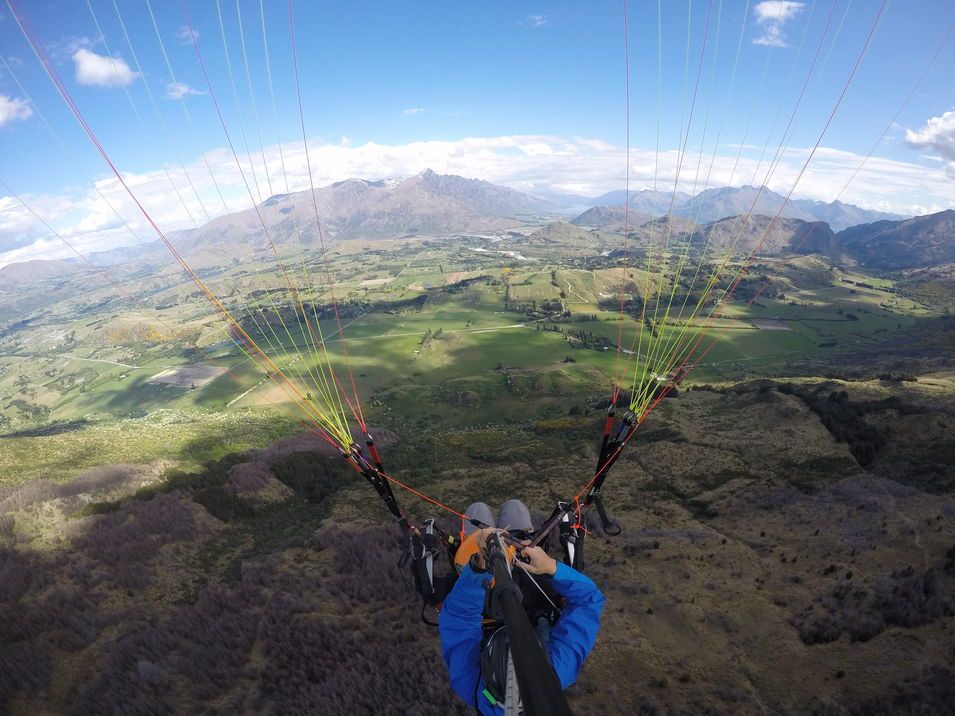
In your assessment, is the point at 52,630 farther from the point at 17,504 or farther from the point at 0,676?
the point at 17,504

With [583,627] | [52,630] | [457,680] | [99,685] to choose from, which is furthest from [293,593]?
[583,627]

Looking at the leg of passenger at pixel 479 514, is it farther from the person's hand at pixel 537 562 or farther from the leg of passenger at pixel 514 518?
the person's hand at pixel 537 562

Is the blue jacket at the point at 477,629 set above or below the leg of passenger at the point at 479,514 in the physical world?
above

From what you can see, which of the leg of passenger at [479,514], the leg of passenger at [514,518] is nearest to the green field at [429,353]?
the leg of passenger at [479,514]

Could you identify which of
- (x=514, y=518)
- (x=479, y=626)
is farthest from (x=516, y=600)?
(x=514, y=518)

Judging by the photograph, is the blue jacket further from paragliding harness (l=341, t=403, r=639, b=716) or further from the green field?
the green field

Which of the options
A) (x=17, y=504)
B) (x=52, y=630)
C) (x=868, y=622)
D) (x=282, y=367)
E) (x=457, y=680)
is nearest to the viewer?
(x=457, y=680)
